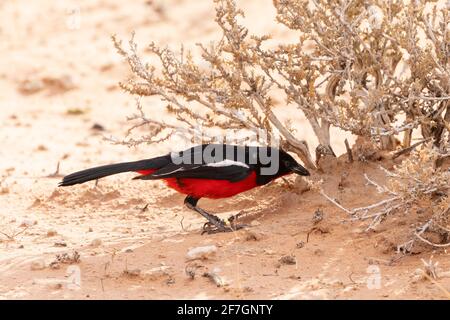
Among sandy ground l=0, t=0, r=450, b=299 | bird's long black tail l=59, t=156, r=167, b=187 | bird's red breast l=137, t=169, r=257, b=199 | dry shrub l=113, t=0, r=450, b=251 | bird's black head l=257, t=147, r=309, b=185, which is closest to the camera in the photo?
sandy ground l=0, t=0, r=450, b=299

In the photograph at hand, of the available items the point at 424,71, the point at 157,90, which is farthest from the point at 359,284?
the point at 157,90

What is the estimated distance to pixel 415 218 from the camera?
547 centimetres

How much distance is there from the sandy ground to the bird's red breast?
0.28m

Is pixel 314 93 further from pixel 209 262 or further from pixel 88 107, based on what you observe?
pixel 88 107

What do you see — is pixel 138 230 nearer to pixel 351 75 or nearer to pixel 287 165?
pixel 287 165

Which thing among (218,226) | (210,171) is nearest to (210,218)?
(218,226)

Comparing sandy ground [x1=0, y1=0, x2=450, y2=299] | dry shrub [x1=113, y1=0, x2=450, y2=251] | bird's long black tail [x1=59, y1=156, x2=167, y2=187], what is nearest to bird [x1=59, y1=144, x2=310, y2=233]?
bird's long black tail [x1=59, y1=156, x2=167, y2=187]

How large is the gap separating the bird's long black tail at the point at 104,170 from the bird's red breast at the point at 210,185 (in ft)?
0.22

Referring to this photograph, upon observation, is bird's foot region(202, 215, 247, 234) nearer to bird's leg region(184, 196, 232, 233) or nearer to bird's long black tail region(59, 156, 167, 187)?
bird's leg region(184, 196, 232, 233)

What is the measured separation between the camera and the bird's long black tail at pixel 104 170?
18.6ft

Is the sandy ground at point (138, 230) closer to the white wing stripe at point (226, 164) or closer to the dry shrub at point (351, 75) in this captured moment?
the dry shrub at point (351, 75)

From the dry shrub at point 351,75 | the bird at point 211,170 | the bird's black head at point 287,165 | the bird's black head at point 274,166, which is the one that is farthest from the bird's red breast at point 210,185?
the dry shrub at point 351,75

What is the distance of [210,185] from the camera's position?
582cm

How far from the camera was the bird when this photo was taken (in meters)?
5.73
